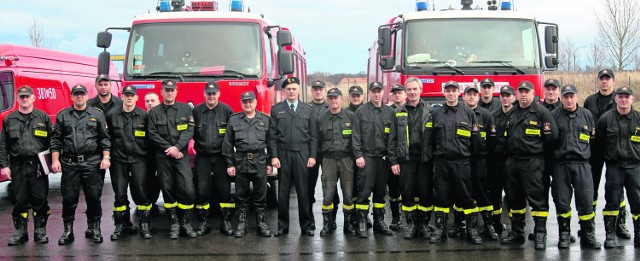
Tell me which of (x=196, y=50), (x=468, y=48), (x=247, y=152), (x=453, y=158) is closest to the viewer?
(x=453, y=158)

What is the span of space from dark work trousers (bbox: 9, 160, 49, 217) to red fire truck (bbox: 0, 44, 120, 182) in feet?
7.44

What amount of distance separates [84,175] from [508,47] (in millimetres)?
6075

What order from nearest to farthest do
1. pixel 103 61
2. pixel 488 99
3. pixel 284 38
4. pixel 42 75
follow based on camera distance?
pixel 488 99, pixel 284 38, pixel 103 61, pixel 42 75

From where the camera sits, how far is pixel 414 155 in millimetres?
7309

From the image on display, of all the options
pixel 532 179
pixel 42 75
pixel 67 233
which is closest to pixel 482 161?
pixel 532 179

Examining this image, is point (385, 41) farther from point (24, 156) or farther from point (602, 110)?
point (24, 156)

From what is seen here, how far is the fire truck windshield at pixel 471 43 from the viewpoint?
955cm

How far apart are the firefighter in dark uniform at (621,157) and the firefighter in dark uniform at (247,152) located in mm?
3691

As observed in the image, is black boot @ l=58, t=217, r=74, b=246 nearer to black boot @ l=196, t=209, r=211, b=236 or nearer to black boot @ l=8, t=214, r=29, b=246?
black boot @ l=8, t=214, r=29, b=246

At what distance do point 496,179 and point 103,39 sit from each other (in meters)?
5.57

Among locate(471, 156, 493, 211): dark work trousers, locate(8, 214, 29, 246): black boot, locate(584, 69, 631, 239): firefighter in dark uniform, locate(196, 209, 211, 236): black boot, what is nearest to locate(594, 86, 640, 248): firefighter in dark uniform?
locate(584, 69, 631, 239): firefighter in dark uniform

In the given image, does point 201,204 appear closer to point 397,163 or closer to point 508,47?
point 397,163

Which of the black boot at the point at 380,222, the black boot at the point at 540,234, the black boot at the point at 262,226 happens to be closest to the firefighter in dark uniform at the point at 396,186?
the black boot at the point at 380,222

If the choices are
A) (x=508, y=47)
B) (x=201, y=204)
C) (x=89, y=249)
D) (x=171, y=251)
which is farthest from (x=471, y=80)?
(x=89, y=249)
